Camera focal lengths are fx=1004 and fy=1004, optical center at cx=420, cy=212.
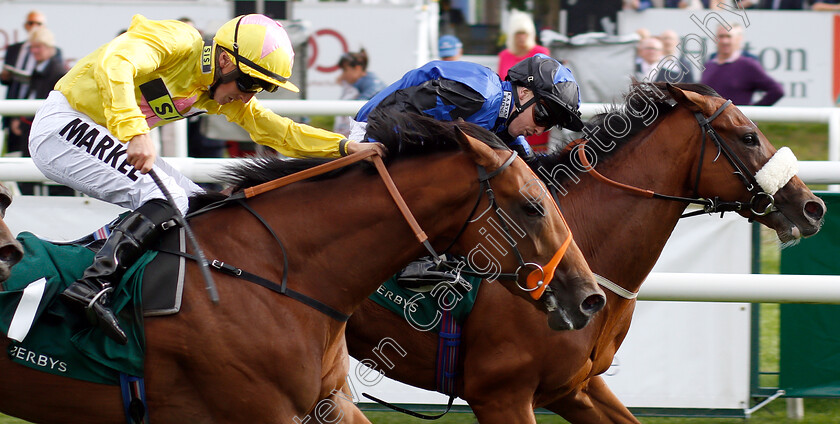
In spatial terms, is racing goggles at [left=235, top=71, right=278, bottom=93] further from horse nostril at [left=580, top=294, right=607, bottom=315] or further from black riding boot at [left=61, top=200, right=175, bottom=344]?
horse nostril at [left=580, top=294, right=607, bottom=315]

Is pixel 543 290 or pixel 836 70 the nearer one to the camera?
pixel 543 290

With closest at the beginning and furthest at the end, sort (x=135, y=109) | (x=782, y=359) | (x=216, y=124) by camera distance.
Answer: (x=135, y=109) < (x=782, y=359) < (x=216, y=124)

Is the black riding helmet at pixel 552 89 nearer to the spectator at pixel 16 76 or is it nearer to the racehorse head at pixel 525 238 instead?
the racehorse head at pixel 525 238

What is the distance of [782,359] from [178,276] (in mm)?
3187

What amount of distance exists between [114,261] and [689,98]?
213 cm

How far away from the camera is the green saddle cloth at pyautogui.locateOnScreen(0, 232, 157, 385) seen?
290 centimetres

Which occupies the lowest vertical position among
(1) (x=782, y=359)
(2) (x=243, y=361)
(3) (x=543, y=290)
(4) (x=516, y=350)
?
(1) (x=782, y=359)

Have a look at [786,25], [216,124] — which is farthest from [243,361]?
[786,25]

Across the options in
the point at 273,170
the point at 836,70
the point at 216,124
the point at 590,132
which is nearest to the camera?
the point at 273,170

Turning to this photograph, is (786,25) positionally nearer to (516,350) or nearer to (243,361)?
(516,350)

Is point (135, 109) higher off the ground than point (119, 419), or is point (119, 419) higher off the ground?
point (135, 109)

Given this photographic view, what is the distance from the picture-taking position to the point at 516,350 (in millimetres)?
3611

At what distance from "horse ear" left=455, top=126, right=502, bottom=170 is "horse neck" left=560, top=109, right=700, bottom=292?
0.91m

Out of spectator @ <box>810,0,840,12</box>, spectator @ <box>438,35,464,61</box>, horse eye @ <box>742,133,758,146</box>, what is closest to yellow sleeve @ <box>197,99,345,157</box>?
horse eye @ <box>742,133,758,146</box>
